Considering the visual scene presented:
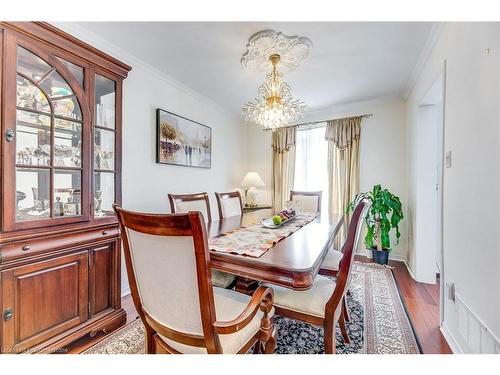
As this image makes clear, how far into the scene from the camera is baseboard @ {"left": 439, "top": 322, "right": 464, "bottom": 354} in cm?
150

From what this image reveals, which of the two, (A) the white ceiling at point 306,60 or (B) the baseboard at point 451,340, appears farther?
(A) the white ceiling at point 306,60

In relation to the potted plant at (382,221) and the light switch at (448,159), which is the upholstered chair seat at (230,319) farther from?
the potted plant at (382,221)

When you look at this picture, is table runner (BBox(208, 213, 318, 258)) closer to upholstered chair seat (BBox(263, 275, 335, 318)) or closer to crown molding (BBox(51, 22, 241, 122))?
upholstered chair seat (BBox(263, 275, 335, 318))

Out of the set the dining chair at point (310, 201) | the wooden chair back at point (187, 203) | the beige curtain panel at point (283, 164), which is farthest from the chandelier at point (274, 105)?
the beige curtain panel at point (283, 164)

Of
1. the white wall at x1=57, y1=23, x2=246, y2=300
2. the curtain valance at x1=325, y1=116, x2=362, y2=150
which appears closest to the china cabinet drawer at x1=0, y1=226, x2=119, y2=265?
the white wall at x1=57, y1=23, x2=246, y2=300

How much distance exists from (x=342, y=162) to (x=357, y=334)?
263 centimetres

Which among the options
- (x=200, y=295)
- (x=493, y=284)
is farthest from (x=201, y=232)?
(x=493, y=284)

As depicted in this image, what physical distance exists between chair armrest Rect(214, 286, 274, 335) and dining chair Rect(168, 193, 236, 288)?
634 millimetres

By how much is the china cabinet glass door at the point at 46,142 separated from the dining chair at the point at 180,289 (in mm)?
983

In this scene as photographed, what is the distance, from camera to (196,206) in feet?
8.04

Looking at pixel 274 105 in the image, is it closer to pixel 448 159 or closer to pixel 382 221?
pixel 448 159

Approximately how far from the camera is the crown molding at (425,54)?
1882mm

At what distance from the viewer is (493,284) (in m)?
1.13

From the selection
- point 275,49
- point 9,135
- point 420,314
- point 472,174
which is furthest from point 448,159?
point 9,135
